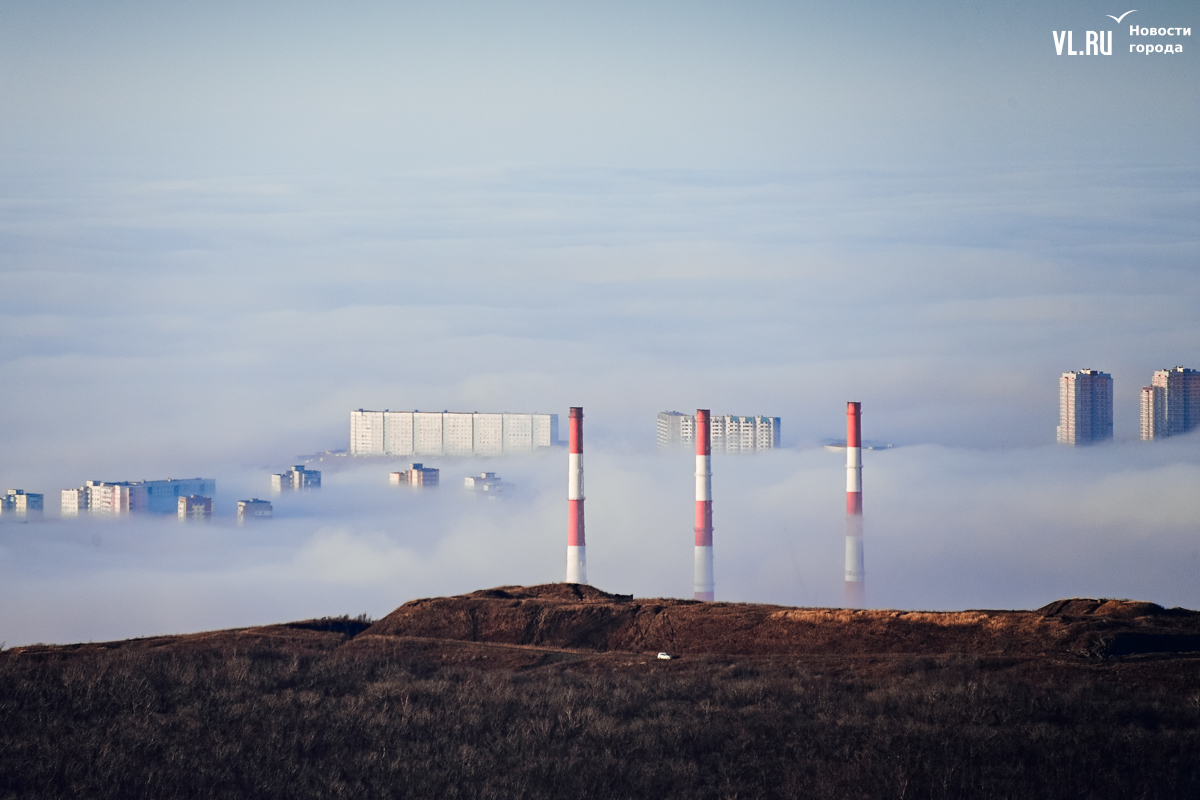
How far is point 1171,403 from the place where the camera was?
7512 cm

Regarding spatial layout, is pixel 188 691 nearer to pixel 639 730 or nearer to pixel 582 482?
pixel 639 730

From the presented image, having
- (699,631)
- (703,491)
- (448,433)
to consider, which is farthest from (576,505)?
(448,433)

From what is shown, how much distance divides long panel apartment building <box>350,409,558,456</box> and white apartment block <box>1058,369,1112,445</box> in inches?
1575

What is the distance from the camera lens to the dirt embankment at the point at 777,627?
54.7 ft

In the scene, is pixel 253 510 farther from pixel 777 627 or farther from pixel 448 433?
pixel 777 627

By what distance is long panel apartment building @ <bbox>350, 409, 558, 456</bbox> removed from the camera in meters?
96.0

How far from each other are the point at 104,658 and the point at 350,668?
10.4 ft

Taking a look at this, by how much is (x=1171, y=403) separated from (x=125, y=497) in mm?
93157

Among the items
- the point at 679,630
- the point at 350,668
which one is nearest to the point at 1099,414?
the point at 679,630

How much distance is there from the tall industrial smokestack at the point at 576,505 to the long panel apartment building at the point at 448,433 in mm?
42817

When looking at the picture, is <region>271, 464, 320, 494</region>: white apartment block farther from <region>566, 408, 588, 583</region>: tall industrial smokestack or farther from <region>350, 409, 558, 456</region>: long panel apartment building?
<region>566, 408, 588, 583</region>: tall industrial smokestack

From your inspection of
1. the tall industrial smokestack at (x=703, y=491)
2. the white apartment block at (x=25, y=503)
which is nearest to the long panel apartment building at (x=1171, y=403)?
the tall industrial smokestack at (x=703, y=491)

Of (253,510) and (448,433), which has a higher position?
(448,433)

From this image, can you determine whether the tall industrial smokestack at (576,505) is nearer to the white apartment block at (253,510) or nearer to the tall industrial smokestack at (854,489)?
the tall industrial smokestack at (854,489)
